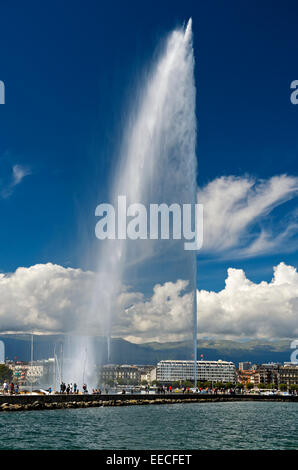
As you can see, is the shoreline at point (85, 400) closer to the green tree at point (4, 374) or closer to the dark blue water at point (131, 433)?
the dark blue water at point (131, 433)

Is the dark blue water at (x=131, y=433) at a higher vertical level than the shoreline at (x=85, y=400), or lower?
higher

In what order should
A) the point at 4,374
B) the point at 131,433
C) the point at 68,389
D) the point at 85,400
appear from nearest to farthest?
the point at 131,433
the point at 85,400
the point at 68,389
the point at 4,374

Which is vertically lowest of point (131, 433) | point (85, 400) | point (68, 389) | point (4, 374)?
point (4, 374)

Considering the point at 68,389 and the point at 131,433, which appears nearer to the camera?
the point at 131,433

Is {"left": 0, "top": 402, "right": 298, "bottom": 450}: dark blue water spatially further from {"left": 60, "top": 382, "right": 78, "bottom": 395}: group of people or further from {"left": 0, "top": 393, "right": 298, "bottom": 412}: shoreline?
{"left": 60, "top": 382, "right": 78, "bottom": 395}: group of people

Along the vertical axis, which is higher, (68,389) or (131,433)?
(131,433)

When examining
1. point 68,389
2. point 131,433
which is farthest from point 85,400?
point 131,433

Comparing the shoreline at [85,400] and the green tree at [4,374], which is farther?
the green tree at [4,374]

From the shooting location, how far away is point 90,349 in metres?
95.4

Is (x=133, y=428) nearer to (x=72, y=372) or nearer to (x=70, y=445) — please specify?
(x=70, y=445)

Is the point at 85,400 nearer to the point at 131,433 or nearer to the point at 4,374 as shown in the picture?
the point at 131,433

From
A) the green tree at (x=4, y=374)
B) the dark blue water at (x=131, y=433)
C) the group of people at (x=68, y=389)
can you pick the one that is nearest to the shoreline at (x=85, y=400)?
the group of people at (x=68, y=389)
